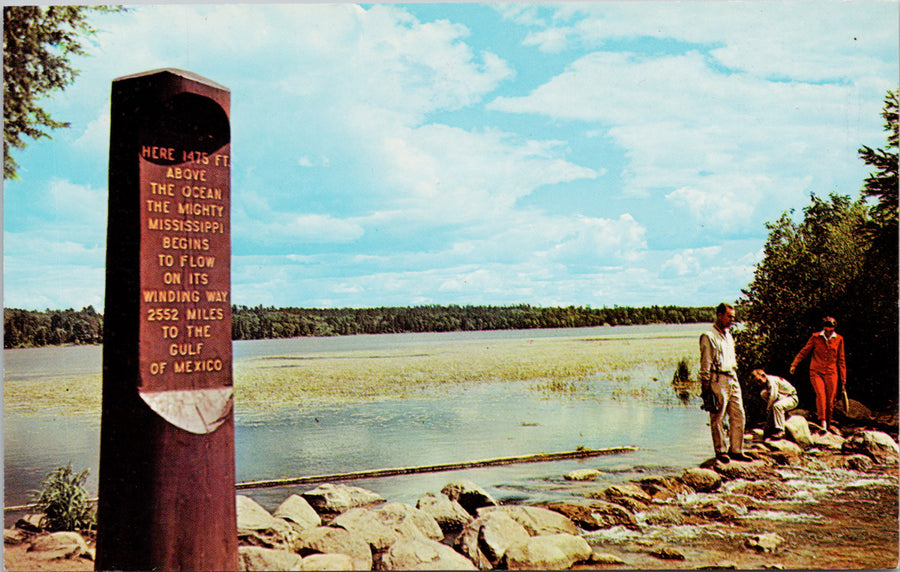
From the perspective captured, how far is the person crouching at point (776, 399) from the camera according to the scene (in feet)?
30.3

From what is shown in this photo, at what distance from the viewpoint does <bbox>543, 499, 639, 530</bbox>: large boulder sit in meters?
7.57

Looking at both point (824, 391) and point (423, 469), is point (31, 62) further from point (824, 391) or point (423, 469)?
point (824, 391)

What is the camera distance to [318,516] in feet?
24.9

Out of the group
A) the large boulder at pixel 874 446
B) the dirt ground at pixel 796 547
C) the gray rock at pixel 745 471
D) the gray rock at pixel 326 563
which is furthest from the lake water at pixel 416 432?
the large boulder at pixel 874 446

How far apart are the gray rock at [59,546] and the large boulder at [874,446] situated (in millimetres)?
8027

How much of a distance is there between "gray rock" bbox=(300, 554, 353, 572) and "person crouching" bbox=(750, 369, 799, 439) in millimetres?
5366

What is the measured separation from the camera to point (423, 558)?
6.65 metres

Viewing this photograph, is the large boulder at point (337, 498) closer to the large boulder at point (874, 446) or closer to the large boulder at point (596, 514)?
the large boulder at point (596, 514)

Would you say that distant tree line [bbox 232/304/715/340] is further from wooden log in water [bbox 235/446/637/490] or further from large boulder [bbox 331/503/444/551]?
large boulder [bbox 331/503/444/551]

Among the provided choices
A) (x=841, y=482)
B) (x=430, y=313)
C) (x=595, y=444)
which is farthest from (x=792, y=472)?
(x=430, y=313)

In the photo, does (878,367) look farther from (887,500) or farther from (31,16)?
(31,16)

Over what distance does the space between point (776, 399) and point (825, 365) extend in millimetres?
665

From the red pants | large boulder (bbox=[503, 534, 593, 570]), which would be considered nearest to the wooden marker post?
large boulder (bbox=[503, 534, 593, 570])

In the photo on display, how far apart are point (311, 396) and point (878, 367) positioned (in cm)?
680
